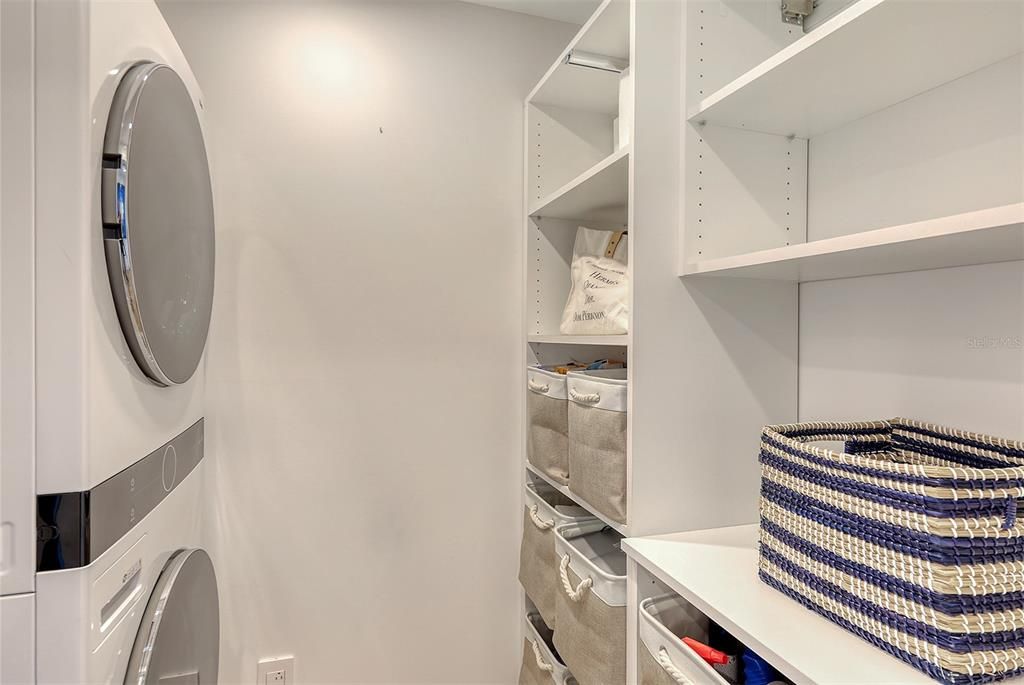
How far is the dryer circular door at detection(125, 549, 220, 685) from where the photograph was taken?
2.86ft

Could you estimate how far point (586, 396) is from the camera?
125 cm

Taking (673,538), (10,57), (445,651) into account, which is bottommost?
(445,651)

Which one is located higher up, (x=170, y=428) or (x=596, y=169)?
(x=596, y=169)

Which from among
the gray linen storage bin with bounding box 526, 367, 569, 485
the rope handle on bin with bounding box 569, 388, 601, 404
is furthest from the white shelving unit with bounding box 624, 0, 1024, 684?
the gray linen storage bin with bounding box 526, 367, 569, 485

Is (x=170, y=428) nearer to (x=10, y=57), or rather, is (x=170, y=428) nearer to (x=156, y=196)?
(x=156, y=196)

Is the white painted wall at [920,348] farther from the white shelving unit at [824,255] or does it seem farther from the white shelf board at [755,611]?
the white shelf board at [755,611]

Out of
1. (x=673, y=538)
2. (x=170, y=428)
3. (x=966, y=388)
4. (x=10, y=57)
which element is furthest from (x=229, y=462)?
(x=966, y=388)

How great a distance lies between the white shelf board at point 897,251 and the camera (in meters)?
0.67

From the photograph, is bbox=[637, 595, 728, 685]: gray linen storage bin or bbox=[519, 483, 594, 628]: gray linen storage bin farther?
bbox=[519, 483, 594, 628]: gray linen storage bin

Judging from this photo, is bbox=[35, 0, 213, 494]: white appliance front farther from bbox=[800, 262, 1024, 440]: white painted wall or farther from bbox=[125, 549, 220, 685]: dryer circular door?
bbox=[800, 262, 1024, 440]: white painted wall

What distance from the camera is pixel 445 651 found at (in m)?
1.74

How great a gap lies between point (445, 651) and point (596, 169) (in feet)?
5.06

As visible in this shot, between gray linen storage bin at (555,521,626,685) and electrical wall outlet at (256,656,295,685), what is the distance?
33.2 inches

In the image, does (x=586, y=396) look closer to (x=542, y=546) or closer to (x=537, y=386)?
(x=537, y=386)
